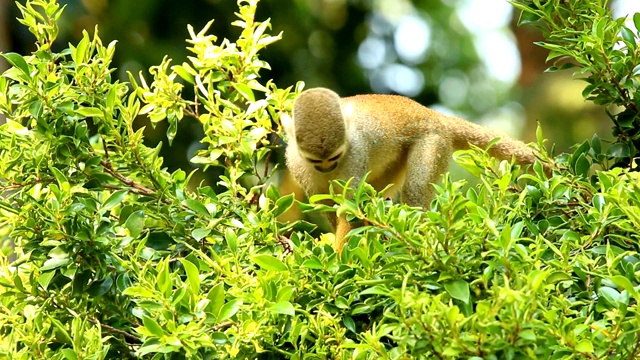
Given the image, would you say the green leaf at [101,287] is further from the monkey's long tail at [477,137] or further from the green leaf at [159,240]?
the monkey's long tail at [477,137]

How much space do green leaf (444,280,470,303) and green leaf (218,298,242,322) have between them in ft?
1.83

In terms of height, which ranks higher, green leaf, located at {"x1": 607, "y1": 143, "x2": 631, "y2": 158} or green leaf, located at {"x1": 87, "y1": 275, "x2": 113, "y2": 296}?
green leaf, located at {"x1": 607, "y1": 143, "x2": 631, "y2": 158}

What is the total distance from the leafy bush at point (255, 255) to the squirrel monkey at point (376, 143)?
2.00 feet

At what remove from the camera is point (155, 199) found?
115 inches

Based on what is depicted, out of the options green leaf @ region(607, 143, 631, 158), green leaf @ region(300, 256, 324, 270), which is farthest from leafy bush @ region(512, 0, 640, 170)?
green leaf @ region(300, 256, 324, 270)

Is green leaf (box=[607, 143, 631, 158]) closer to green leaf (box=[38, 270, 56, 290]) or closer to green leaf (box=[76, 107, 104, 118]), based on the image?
green leaf (box=[76, 107, 104, 118])

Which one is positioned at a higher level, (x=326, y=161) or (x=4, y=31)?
(x=326, y=161)

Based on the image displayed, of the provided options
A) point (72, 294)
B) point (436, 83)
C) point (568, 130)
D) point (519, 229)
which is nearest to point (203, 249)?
point (72, 294)

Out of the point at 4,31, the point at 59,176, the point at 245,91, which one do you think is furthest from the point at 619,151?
the point at 4,31

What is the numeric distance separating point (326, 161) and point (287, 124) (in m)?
0.33

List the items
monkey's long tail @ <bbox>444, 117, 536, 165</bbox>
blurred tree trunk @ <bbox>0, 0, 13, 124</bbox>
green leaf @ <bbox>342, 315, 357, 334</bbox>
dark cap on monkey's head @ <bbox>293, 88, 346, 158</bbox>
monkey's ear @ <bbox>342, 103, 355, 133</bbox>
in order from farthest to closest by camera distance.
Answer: blurred tree trunk @ <bbox>0, 0, 13, 124</bbox>, monkey's long tail @ <bbox>444, 117, 536, 165</bbox>, monkey's ear @ <bbox>342, 103, 355, 133</bbox>, dark cap on monkey's head @ <bbox>293, 88, 346, 158</bbox>, green leaf @ <bbox>342, 315, 357, 334</bbox>

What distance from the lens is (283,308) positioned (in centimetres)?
221

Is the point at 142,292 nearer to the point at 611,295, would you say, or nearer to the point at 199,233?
the point at 199,233

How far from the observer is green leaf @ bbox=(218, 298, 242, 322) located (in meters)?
2.20
